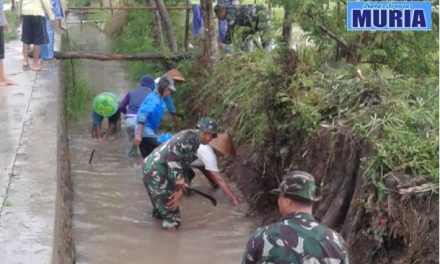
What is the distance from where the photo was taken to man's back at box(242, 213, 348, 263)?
3.88m

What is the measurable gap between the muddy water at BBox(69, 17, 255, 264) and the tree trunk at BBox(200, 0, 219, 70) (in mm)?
2137

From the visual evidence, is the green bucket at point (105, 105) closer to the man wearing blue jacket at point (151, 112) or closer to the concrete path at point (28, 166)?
the concrete path at point (28, 166)

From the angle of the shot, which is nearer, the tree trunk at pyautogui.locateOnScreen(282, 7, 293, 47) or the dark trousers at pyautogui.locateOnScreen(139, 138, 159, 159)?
the tree trunk at pyautogui.locateOnScreen(282, 7, 293, 47)

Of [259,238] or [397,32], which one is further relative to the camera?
[397,32]

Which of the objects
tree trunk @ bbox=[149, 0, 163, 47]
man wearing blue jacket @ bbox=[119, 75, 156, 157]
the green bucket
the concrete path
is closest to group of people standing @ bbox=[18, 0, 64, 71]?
the concrete path

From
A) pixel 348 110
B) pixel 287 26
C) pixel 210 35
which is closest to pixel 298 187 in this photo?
pixel 348 110

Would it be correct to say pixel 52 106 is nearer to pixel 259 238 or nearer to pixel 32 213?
pixel 32 213

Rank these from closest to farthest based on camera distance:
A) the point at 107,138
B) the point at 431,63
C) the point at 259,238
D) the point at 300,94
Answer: the point at 259,238, the point at 300,94, the point at 431,63, the point at 107,138

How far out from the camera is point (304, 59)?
341 inches

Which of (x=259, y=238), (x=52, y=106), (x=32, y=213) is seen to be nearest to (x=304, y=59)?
(x=52, y=106)

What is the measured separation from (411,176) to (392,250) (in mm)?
579

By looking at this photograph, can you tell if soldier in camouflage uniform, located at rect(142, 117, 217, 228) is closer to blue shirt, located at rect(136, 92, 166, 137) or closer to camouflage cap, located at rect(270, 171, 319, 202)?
blue shirt, located at rect(136, 92, 166, 137)

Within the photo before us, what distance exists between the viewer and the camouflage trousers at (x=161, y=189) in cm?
730

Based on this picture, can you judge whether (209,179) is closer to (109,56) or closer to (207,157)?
(207,157)
